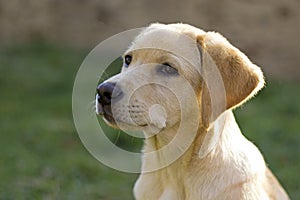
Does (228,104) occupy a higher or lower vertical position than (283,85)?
higher

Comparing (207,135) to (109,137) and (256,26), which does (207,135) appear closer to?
(109,137)

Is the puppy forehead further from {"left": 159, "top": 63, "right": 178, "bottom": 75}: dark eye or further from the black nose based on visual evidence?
the black nose

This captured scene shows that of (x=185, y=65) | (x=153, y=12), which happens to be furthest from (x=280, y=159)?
(x=153, y=12)

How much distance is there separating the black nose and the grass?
218 centimetres

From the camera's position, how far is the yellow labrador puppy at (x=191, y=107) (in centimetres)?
470

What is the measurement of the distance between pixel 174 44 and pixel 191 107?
0.44 m

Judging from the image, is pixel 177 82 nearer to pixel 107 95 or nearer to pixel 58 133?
pixel 107 95

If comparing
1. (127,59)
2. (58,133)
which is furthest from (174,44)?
(58,133)

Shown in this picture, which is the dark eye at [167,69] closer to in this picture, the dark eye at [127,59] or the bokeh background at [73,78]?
the dark eye at [127,59]

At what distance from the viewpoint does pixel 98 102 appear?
4688 millimetres

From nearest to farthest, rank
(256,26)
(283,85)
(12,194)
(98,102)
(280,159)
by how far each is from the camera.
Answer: (98,102) → (12,194) → (280,159) → (283,85) → (256,26)

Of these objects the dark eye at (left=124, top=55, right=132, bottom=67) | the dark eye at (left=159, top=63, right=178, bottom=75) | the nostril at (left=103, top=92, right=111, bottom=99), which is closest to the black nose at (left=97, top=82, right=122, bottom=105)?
the nostril at (left=103, top=92, right=111, bottom=99)

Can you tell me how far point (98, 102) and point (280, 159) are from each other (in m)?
3.99

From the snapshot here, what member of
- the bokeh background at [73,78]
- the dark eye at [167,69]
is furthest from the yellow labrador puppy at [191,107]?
the bokeh background at [73,78]
